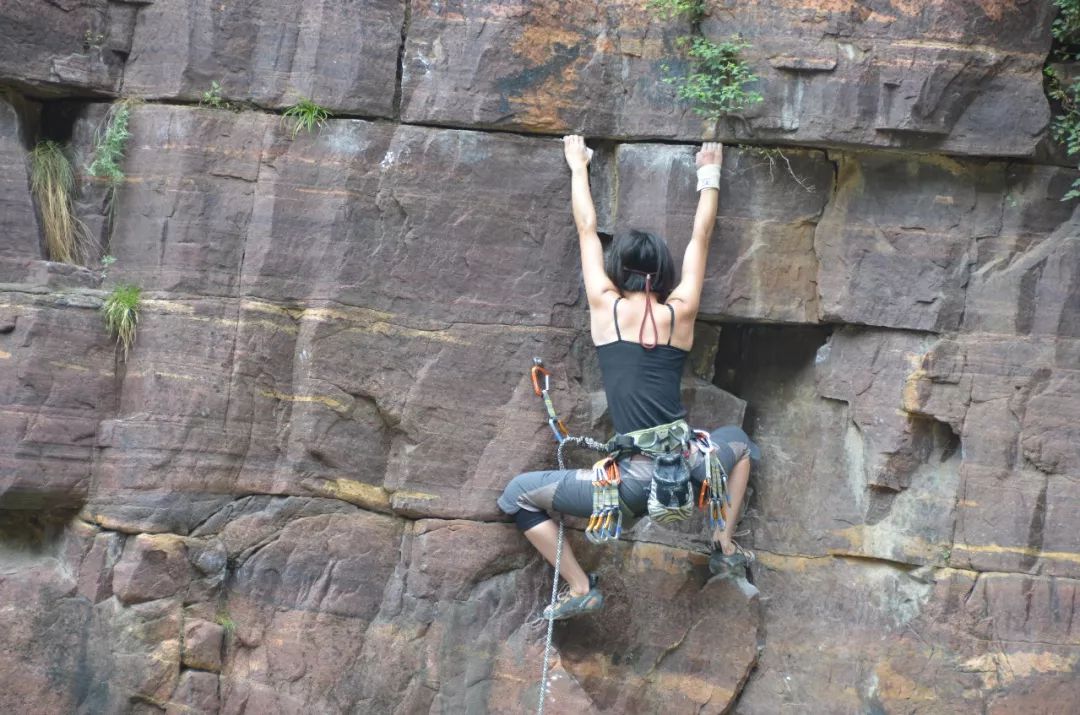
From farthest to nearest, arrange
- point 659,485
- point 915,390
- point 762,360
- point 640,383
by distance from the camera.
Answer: point 762,360, point 915,390, point 640,383, point 659,485

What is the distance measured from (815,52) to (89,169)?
3.62 meters

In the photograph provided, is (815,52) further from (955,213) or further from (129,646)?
(129,646)

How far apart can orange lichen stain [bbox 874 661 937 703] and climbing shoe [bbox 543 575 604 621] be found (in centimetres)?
146

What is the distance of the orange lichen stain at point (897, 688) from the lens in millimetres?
5871

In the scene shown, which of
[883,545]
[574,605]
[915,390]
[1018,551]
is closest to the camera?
[574,605]

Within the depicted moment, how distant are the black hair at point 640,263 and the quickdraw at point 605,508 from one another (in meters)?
0.89

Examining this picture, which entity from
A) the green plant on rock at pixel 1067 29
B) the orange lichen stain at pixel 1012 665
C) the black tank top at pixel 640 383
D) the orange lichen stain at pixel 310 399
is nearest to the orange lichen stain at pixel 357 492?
the orange lichen stain at pixel 310 399

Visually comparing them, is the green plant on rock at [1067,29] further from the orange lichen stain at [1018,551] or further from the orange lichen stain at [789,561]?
the orange lichen stain at [789,561]

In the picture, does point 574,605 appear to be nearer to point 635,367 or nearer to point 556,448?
point 556,448

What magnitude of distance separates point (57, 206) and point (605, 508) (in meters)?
3.09

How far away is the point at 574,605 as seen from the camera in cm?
573

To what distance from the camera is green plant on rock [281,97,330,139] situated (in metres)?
5.90

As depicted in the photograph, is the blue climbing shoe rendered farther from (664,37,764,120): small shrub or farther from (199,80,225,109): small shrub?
(199,80,225,109): small shrub

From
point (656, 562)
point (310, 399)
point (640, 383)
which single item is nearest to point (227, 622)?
point (310, 399)
